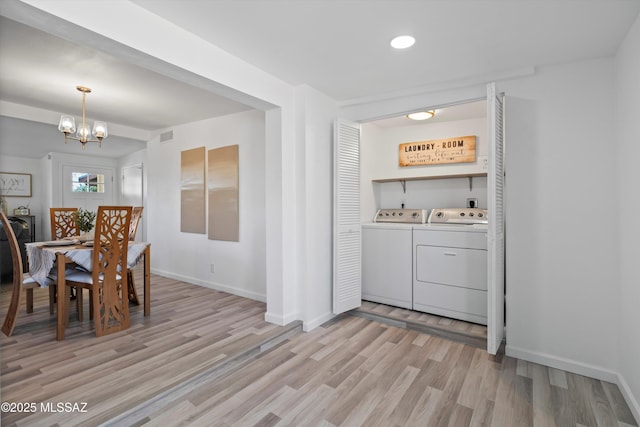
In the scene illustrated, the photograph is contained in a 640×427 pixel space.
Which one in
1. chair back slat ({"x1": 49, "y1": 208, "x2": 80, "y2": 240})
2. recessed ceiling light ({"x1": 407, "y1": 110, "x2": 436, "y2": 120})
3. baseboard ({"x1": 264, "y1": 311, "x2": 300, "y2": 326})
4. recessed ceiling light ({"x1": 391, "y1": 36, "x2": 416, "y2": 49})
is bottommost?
baseboard ({"x1": 264, "y1": 311, "x2": 300, "y2": 326})

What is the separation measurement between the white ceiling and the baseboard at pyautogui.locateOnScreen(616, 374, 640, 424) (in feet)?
7.22

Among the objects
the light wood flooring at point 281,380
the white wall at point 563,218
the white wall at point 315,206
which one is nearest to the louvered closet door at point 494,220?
the white wall at point 563,218

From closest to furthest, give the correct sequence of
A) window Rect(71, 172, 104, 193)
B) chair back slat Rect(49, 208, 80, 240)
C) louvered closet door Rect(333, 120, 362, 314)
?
1. louvered closet door Rect(333, 120, 362, 314)
2. chair back slat Rect(49, 208, 80, 240)
3. window Rect(71, 172, 104, 193)

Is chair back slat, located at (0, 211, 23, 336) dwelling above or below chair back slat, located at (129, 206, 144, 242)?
below

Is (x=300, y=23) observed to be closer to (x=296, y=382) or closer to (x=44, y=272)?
(x=296, y=382)

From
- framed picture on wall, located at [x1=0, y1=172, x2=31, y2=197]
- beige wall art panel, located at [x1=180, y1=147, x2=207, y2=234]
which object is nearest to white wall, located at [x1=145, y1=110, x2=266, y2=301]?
beige wall art panel, located at [x1=180, y1=147, x2=207, y2=234]

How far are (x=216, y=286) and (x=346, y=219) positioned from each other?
215 cm

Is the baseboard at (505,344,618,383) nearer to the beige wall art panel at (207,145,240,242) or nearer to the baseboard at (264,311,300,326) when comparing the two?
the baseboard at (264,311,300,326)

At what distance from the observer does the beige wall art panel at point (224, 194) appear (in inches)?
161

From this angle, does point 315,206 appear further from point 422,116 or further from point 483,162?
point 483,162

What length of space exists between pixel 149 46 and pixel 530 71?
2684 mm

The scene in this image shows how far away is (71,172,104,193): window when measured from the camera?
276 inches

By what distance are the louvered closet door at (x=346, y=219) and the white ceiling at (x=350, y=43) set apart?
47 cm

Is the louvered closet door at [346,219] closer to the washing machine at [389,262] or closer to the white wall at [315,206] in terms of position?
the white wall at [315,206]
